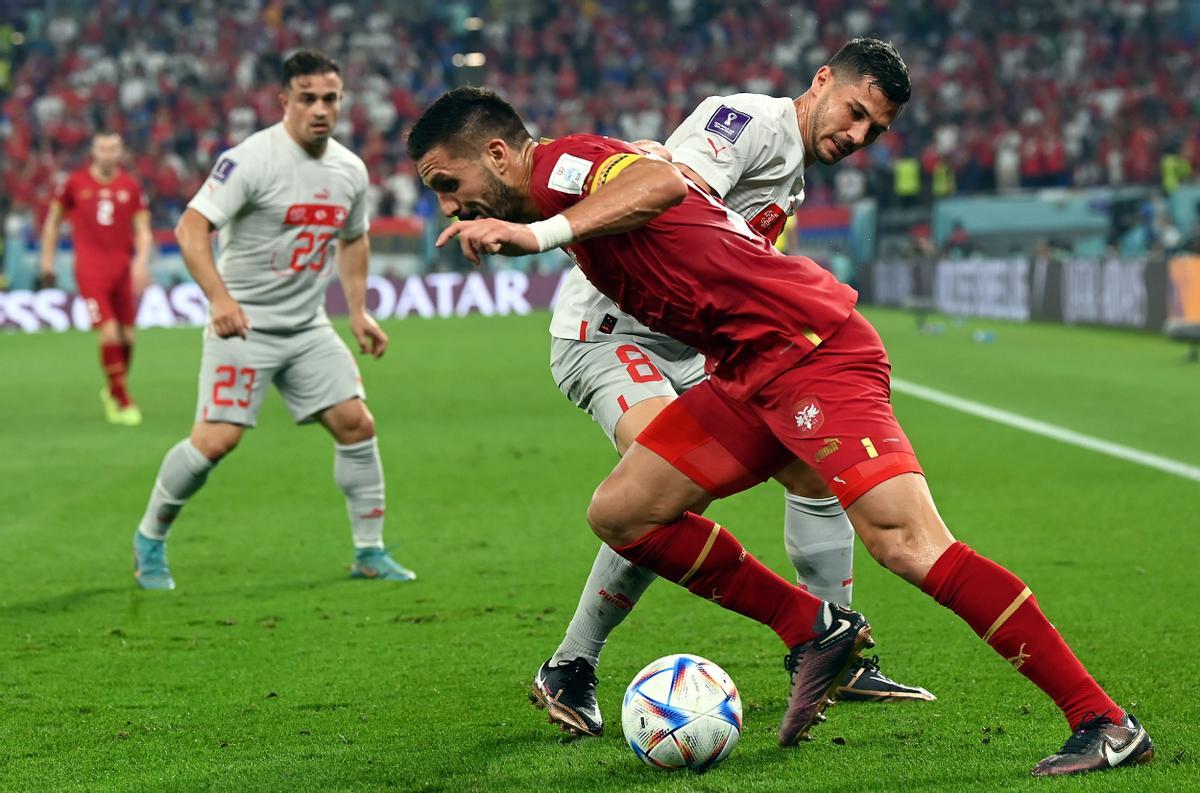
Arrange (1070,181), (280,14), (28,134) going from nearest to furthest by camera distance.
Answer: (1070,181) → (28,134) → (280,14)

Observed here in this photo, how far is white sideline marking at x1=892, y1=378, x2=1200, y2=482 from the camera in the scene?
31.0 ft

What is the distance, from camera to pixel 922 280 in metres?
27.7

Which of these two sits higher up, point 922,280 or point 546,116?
point 546,116

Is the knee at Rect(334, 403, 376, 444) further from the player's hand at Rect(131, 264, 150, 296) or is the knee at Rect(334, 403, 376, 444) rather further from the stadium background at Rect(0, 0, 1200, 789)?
the player's hand at Rect(131, 264, 150, 296)

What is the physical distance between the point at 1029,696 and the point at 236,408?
11.8 ft

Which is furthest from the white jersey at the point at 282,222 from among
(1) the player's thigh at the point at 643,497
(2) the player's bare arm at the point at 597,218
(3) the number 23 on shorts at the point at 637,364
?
(2) the player's bare arm at the point at 597,218

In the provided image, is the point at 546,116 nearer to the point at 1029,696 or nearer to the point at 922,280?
the point at 922,280

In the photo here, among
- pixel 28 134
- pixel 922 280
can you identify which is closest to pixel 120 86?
pixel 28 134

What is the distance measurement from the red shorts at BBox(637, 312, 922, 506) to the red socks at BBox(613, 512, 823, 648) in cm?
15

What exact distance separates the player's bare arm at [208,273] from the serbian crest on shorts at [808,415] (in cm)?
307

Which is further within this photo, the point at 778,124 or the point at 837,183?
the point at 837,183

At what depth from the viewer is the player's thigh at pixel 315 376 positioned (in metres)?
6.84

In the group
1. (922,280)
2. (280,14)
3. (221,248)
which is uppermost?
(280,14)

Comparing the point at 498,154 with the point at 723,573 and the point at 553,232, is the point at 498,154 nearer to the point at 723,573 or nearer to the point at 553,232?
the point at 553,232
